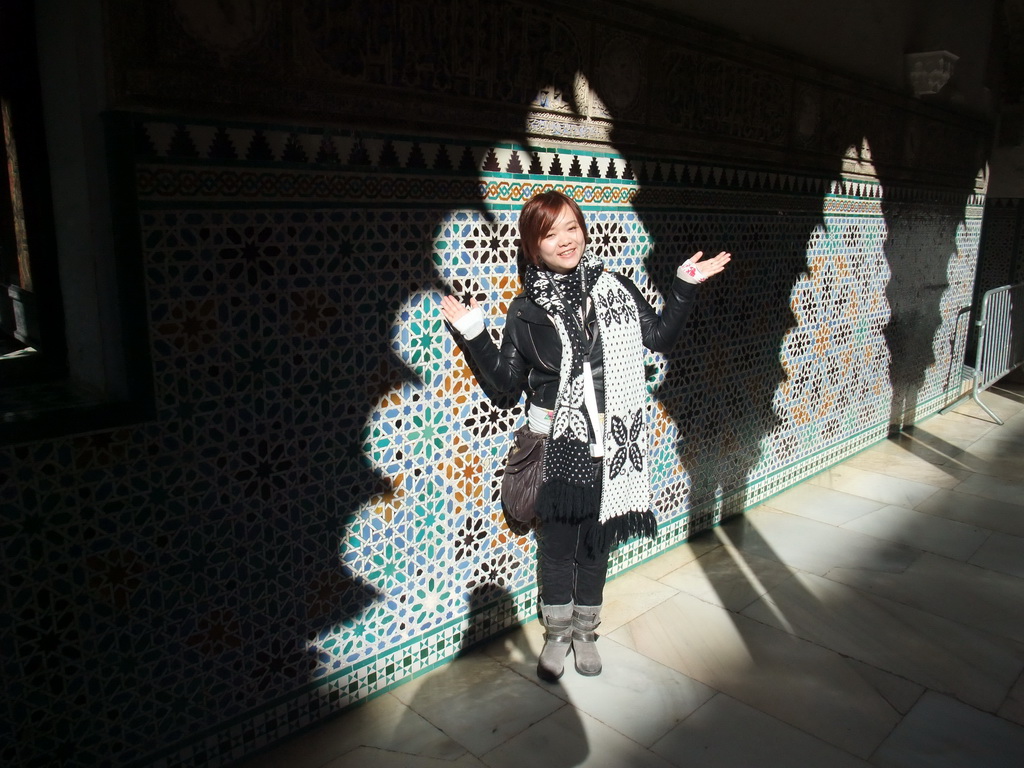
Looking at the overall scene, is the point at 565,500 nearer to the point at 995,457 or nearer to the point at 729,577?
the point at 729,577

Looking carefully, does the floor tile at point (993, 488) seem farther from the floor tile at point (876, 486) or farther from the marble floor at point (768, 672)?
the marble floor at point (768, 672)

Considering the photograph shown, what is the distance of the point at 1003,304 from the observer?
5750 mm

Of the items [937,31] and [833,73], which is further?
[937,31]

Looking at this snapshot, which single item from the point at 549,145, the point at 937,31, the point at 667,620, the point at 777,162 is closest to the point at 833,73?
the point at 777,162

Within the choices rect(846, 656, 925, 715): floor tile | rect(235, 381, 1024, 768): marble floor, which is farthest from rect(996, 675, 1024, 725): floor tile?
rect(846, 656, 925, 715): floor tile

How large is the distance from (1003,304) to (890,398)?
5.08 feet

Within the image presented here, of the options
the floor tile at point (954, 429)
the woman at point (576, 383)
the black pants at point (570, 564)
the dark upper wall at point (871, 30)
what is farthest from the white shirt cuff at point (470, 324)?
the floor tile at point (954, 429)

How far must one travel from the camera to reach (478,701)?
2.24 m

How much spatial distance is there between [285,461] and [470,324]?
23.5 inches

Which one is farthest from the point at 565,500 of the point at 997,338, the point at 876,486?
the point at 997,338

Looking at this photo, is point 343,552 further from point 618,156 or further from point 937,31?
point 937,31

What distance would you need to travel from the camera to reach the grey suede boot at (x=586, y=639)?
237 centimetres

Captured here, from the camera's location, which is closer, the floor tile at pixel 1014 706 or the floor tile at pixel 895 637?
the floor tile at pixel 1014 706

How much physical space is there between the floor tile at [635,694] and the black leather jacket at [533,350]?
2.71 feet
